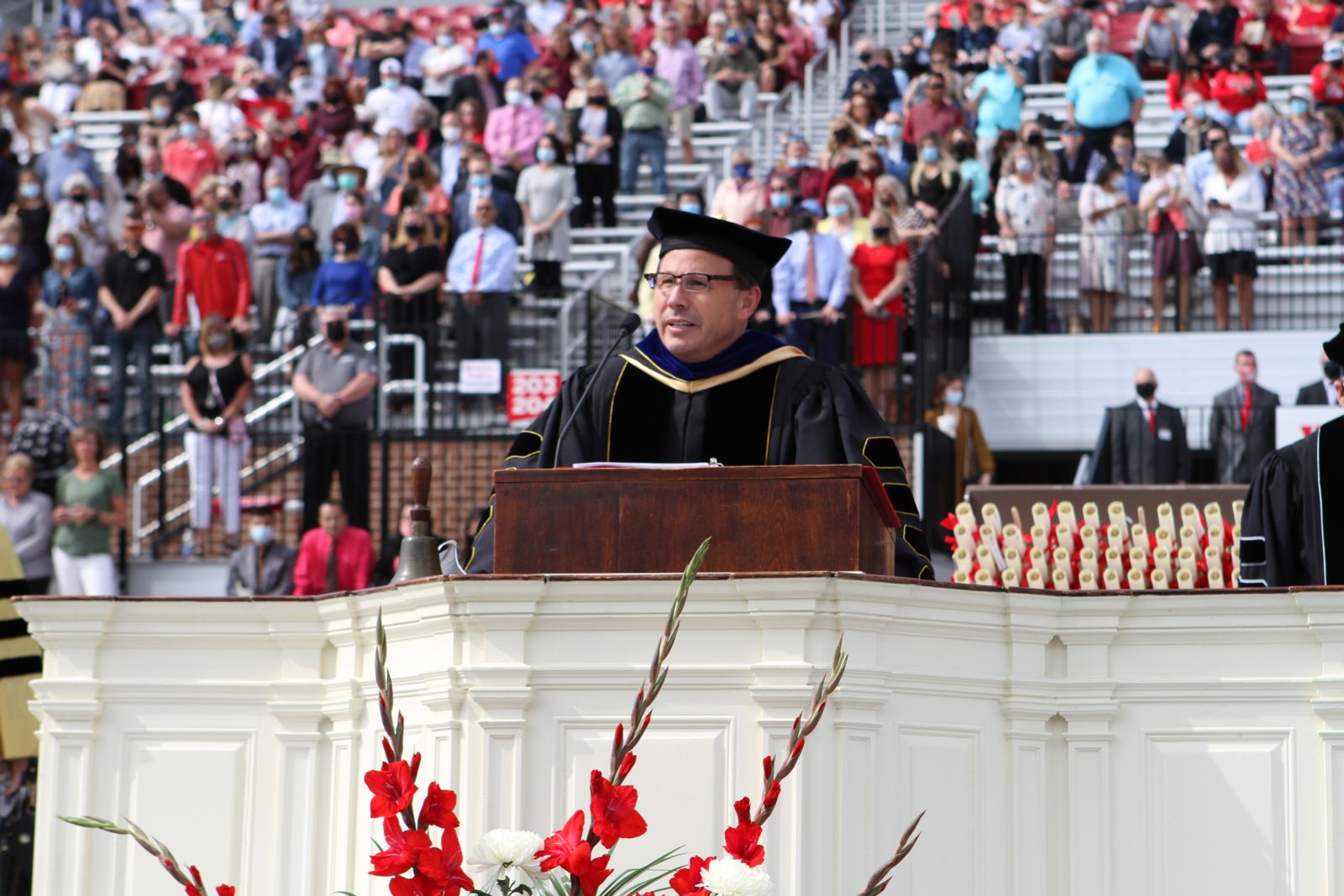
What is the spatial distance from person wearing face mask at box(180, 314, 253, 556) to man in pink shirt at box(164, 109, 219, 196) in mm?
5661

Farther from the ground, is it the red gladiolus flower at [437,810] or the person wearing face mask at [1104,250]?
the person wearing face mask at [1104,250]

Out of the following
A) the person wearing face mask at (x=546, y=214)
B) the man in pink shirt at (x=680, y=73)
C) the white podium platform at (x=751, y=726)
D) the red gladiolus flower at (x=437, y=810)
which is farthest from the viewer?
the man in pink shirt at (x=680, y=73)

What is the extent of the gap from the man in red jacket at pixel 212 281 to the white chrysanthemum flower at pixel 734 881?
17.0 metres

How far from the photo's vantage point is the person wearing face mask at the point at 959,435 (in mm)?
17828

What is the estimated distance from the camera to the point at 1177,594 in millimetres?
5676

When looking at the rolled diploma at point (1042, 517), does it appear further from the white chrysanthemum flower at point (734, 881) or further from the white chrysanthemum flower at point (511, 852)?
the white chrysanthemum flower at point (734, 881)

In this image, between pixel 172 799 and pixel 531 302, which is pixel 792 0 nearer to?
pixel 531 302

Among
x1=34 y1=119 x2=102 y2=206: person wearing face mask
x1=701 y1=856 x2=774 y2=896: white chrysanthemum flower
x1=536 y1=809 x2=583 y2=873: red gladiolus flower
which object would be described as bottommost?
x1=701 y1=856 x2=774 y2=896: white chrysanthemum flower

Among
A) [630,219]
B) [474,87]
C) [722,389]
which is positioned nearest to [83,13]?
[474,87]

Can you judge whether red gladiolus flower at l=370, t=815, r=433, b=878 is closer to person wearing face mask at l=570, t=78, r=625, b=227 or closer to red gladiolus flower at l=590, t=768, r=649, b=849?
red gladiolus flower at l=590, t=768, r=649, b=849

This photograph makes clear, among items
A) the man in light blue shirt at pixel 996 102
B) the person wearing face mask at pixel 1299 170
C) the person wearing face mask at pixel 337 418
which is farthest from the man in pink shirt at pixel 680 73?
the person wearing face mask at pixel 337 418

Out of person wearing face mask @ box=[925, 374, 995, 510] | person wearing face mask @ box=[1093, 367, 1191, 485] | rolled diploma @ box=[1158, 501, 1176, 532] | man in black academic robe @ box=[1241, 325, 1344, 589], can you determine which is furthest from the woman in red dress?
man in black academic robe @ box=[1241, 325, 1344, 589]

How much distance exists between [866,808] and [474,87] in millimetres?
19383

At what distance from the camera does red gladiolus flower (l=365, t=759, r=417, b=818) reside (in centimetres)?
338
